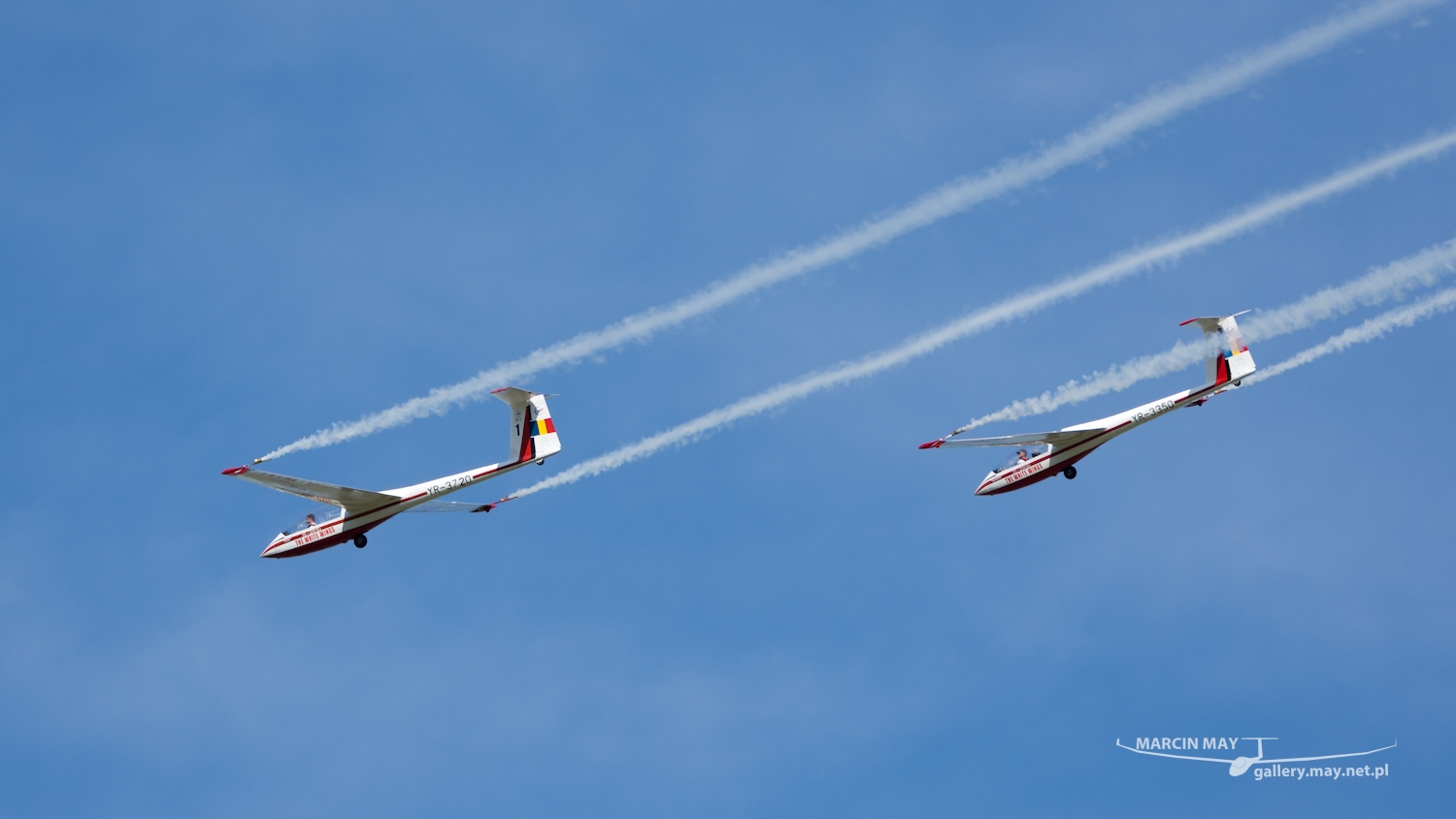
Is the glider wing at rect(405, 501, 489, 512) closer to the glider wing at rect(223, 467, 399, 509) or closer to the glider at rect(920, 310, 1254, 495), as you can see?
the glider wing at rect(223, 467, 399, 509)

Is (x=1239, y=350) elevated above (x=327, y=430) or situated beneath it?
elevated above

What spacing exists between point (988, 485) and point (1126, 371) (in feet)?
31.7

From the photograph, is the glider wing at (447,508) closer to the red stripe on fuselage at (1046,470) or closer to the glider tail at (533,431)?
the glider tail at (533,431)

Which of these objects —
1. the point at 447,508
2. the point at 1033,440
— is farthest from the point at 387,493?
the point at 1033,440

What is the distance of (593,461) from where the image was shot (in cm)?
5600

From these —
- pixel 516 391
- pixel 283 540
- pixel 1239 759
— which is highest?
pixel 516 391

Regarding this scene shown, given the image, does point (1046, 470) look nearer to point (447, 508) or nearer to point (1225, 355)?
point (1225, 355)

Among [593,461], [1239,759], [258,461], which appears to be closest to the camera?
[258,461]

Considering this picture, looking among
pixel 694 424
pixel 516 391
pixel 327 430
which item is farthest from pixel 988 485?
pixel 327 430

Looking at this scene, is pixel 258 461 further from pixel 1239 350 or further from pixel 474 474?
pixel 1239 350

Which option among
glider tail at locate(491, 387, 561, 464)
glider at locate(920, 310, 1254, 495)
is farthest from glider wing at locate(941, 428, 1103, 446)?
glider tail at locate(491, 387, 561, 464)

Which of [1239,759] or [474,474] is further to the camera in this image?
[1239,759]

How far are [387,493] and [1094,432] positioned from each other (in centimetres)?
2578

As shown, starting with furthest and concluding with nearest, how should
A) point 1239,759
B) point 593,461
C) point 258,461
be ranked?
point 1239,759
point 593,461
point 258,461
